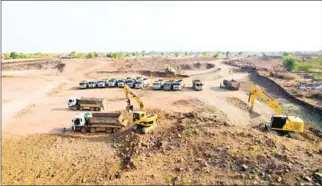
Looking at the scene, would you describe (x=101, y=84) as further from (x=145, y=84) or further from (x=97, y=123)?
(x=97, y=123)

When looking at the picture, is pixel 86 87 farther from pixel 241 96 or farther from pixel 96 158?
pixel 96 158

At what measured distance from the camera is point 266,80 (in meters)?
58.5

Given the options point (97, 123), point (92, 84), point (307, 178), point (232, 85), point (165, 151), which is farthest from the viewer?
point (92, 84)

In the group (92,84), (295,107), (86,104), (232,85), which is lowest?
(295,107)

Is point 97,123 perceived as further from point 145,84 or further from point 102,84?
point 102,84

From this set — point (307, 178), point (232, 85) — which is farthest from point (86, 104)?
point (307, 178)

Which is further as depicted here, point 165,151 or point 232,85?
point 232,85

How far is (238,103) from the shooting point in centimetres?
3897

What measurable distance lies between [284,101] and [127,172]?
30.5 metres

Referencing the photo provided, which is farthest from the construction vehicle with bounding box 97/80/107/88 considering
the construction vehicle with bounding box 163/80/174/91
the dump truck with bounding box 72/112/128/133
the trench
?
the trench

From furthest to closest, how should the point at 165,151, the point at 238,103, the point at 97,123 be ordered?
the point at 238,103
the point at 97,123
the point at 165,151

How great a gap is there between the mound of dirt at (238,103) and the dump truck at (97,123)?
1617 centimetres

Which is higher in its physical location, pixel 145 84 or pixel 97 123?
pixel 97 123

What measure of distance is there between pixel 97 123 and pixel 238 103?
777 inches
